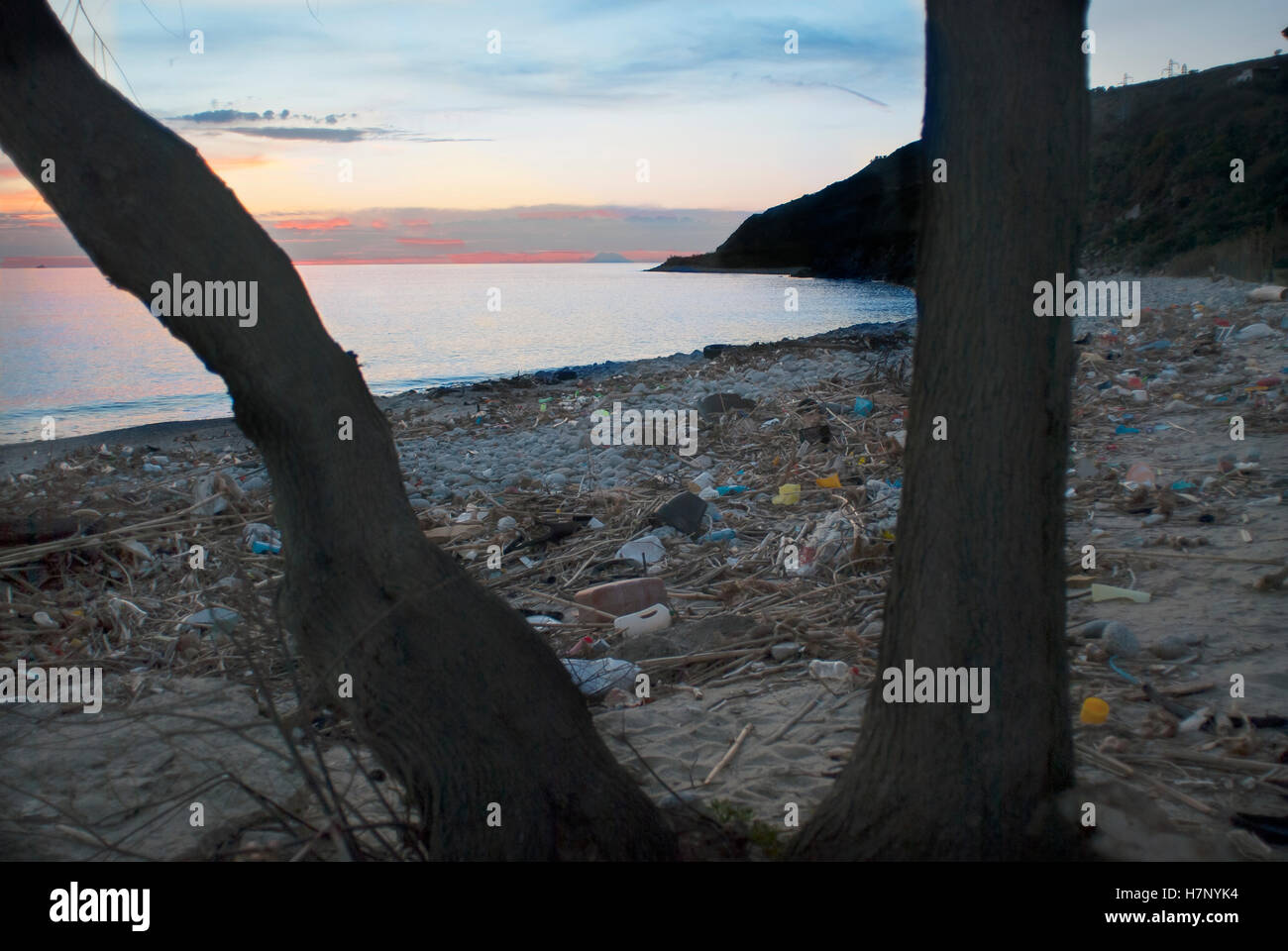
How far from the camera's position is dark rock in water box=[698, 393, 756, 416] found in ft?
32.0

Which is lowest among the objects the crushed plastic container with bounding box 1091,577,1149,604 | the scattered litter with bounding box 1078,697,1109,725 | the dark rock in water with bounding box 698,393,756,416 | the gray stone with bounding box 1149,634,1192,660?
the scattered litter with bounding box 1078,697,1109,725

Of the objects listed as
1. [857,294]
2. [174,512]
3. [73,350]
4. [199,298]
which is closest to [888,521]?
[199,298]

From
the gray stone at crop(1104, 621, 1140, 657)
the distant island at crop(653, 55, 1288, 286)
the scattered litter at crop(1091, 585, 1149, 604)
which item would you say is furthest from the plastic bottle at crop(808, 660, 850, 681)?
the distant island at crop(653, 55, 1288, 286)

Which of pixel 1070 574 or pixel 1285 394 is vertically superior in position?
pixel 1285 394

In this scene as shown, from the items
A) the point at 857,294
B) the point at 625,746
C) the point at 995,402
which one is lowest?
the point at 625,746

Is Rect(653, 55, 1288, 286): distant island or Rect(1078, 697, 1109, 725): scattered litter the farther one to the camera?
Rect(653, 55, 1288, 286): distant island

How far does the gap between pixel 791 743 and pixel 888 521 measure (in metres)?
2.58

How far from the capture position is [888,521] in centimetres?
566

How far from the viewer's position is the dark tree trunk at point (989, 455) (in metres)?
2.00

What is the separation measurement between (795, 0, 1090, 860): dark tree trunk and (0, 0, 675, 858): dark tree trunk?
29.9 inches

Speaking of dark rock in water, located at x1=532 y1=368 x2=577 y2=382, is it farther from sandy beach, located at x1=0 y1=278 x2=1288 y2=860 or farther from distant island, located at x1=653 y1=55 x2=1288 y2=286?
distant island, located at x1=653 y1=55 x2=1288 y2=286

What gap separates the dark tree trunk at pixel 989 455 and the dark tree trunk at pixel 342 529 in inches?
29.9
